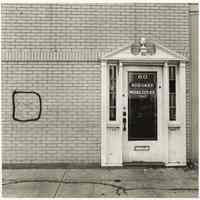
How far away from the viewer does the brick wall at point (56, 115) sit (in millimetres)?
6301

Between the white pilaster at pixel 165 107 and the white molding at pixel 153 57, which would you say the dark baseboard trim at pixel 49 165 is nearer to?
the white pilaster at pixel 165 107

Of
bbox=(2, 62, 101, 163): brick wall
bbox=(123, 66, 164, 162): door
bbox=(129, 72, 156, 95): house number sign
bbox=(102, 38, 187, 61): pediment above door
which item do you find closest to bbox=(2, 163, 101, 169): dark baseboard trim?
bbox=(2, 62, 101, 163): brick wall

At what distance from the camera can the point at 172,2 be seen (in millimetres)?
6410

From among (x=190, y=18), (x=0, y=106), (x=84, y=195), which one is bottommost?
(x=84, y=195)

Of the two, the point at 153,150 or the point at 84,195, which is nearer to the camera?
the point at 84,195

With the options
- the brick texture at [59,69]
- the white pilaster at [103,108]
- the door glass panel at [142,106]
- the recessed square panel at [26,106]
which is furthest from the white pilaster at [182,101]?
the recessed square panel at [26,106]

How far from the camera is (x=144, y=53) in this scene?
20.7 feet

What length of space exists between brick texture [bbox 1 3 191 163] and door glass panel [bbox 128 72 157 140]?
0.72 m

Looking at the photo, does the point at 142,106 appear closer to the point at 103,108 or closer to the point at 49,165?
the point at 103,108

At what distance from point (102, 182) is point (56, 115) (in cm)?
190

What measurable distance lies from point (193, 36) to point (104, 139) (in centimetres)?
307

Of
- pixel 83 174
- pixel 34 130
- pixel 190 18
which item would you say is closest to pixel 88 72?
pixel 34 130

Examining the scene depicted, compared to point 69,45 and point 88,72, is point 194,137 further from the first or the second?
point 69,45

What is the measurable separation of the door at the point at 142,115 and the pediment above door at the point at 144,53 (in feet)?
0.87
